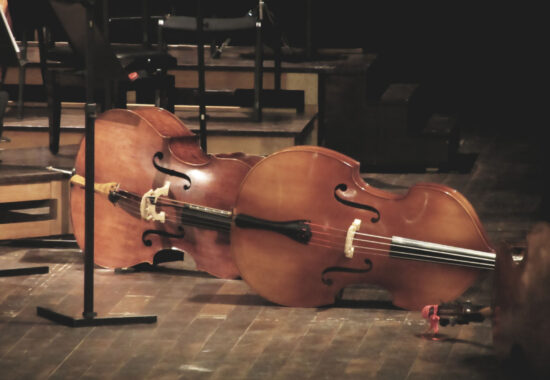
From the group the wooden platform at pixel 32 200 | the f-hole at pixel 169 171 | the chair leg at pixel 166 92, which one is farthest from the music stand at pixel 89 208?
the chair leg at pixel 166 92

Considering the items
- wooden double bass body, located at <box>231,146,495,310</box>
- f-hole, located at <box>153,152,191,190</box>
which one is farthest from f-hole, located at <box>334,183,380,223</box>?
f-hole, located at <box>153,152,191,190</box>

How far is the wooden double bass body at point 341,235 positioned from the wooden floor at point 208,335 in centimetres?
9

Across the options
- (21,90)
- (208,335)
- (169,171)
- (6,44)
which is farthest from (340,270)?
(21,90)

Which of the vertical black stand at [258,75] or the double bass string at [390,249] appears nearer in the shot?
the double bass string at [390,249]

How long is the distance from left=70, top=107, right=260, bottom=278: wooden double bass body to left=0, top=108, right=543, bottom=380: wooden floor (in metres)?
0.11

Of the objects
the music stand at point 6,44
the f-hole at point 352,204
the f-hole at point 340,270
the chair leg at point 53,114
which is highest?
the music stand at point 6,44

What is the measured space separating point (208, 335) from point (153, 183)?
742 millimetres

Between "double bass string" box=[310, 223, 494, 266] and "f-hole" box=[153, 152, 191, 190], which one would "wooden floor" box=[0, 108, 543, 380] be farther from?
"f-hole" box=[153, 152, 191, 190]

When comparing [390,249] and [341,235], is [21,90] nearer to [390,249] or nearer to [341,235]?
[341,235]

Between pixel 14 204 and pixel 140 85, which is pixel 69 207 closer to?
pixel 14 204

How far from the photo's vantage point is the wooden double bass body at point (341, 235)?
139 inches

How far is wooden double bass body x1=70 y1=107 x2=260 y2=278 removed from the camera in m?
3.95

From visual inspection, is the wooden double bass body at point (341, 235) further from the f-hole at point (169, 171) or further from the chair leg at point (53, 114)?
the chair leg at point (53, 114)

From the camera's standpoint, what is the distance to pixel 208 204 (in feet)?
12.9
